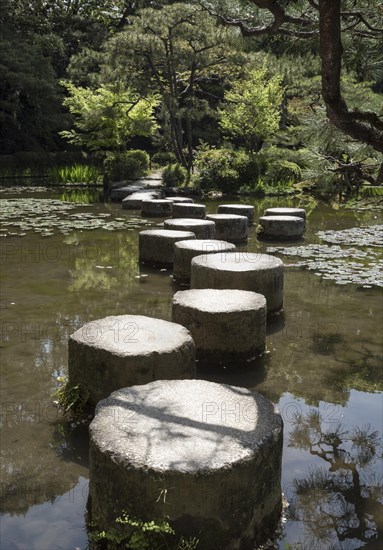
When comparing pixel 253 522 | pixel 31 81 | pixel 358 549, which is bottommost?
pixel 358 549

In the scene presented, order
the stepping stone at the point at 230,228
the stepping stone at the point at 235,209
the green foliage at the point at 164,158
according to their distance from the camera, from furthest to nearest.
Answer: the green foliage at the point at 164,158, the stepping stone at the point at 235,209, the stepping stone at the point at 230,228

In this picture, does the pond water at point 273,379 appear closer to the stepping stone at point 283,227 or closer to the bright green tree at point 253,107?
the stepping stone at point 283,227

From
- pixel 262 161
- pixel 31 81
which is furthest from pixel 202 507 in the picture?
pixel 31 81

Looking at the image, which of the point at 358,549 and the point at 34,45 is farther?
the point at 34,45

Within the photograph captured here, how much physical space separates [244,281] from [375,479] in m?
2.93

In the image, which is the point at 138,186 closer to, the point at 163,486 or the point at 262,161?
the point at 262,161

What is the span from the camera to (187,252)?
24.4 ft

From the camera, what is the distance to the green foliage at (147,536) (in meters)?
2.54

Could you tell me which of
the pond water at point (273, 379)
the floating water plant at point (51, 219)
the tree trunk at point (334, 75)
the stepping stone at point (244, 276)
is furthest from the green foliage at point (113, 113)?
the tree trunk at point (334, 75)

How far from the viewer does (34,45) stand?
83.1 feet

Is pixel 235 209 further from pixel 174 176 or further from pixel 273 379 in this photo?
pixel 273 379

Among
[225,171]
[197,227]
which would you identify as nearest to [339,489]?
[197,227]

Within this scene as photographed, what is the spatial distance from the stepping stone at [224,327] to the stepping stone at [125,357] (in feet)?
2.38

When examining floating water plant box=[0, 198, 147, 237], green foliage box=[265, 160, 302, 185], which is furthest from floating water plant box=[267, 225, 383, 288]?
green foliage box=[265, 160, 302, 185]
